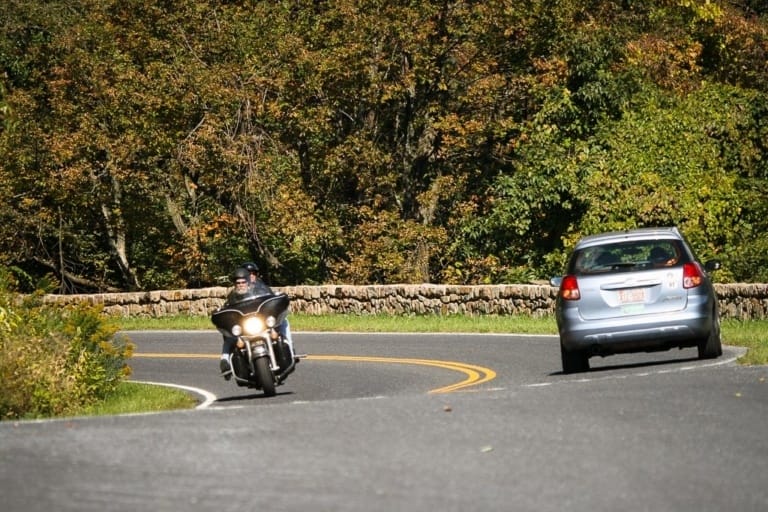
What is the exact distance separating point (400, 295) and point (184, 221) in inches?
534

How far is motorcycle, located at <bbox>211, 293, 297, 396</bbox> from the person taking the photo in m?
16.5

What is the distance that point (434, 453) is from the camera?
31.7 ft

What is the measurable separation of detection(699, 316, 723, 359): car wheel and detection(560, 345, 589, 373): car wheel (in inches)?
53.5

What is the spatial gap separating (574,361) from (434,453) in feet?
25.9

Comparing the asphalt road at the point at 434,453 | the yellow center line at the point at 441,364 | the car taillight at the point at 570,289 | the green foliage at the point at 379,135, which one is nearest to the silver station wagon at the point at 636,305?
the car taillight at the point at 570,289

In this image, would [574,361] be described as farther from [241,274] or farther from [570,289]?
[241,274]

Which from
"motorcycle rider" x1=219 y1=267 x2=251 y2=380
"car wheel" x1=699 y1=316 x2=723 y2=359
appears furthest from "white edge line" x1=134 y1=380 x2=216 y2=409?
"car wheel" x1=699 y1=316 x2=723 y2=359

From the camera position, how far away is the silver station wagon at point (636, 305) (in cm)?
1658

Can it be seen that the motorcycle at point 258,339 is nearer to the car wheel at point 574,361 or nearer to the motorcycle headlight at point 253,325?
the motorcycle headlight at point 253,325

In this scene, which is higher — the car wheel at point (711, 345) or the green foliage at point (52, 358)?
the green foliage at point (52, 358)

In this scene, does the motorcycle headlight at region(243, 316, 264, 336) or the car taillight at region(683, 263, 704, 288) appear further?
the car taillight at region(683, 263, 704, 288)

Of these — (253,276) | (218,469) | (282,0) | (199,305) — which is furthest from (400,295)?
(218,469)

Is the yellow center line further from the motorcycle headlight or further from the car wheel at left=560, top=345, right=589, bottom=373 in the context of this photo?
the motorcycle headlight

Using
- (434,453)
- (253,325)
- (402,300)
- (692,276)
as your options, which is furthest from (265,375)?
(402,300)
